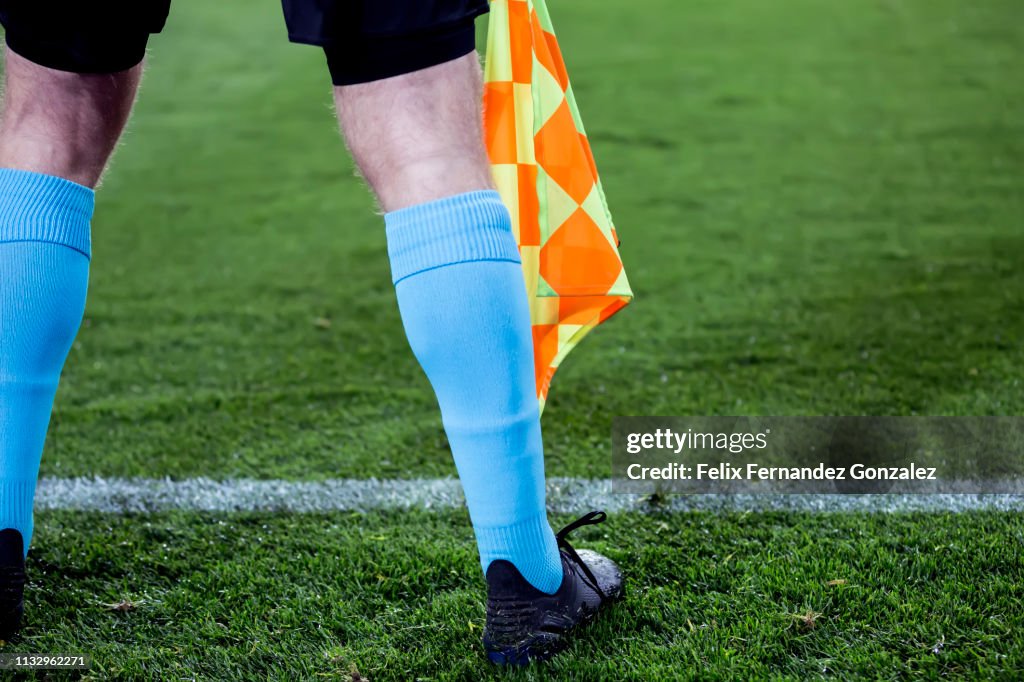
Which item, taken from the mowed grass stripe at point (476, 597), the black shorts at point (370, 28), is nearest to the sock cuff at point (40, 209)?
the black shorts at point (370, 28)

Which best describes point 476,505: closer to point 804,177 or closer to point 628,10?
point 804,177

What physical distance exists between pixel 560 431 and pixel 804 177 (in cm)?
227

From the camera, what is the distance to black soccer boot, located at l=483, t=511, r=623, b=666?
1260mm

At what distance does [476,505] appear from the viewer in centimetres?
124

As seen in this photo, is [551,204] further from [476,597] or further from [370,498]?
[370,498]

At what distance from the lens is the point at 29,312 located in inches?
52.9

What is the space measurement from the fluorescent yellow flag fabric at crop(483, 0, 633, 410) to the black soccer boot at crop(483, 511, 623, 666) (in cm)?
28

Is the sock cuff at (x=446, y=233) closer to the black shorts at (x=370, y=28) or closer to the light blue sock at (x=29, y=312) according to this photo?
the black shorts at (x=370, y=28)

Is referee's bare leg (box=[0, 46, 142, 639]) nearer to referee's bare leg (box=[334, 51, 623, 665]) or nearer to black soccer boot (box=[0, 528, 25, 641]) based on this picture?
black soccer boot (box=[0, 528, 25, 641])

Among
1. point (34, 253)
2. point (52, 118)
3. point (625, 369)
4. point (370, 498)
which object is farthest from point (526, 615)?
point (625, 369)

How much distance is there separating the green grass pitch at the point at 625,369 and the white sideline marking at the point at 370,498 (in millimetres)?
43

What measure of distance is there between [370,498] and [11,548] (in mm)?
630

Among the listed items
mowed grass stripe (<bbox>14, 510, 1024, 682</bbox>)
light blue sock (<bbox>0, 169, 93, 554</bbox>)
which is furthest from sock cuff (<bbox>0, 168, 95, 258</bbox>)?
mowed grass stripe (<bbox>14, 510, 1024, 682</bbox>)

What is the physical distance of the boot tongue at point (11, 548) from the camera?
134 centimetres
